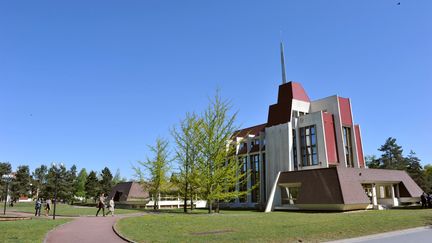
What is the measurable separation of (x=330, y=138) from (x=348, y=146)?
13.1 ft

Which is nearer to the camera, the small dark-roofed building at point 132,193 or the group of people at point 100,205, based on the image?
the group of people at point 100,205

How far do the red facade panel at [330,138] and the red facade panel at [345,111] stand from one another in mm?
1787

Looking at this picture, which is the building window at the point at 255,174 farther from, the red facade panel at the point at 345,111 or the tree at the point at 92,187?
the tree at the point at 92,187

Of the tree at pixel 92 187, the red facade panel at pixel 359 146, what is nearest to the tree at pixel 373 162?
the red facade panel at pixel 359 146

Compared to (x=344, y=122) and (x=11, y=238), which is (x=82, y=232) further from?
(x=344, y=122)

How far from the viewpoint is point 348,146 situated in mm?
42688

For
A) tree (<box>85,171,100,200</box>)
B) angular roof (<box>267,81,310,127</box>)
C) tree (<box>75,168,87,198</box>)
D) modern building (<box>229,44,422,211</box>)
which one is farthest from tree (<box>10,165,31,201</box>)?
angular roof (<box>267,81,310,127</box>)

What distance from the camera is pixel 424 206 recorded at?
29.4m

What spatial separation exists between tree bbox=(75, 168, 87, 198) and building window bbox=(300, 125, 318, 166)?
65827 millimetres

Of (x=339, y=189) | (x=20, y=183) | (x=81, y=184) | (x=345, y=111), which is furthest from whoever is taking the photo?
(x=81, y=184)

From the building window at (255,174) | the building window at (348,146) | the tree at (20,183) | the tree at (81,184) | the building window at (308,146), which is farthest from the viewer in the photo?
the tree at (81,184)

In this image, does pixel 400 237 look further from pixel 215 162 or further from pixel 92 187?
pixel 92 187

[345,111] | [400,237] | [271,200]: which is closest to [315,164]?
[271,200]

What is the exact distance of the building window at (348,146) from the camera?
4247 cm
